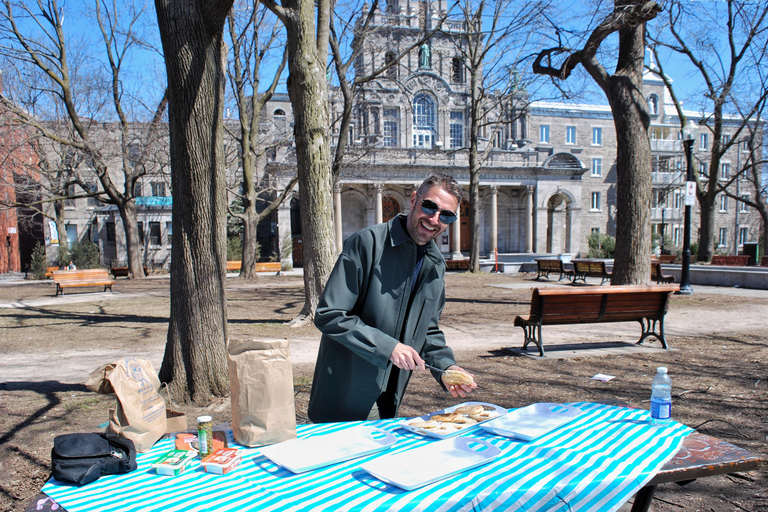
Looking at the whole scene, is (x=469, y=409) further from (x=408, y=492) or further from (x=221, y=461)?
(x=221, y=461)

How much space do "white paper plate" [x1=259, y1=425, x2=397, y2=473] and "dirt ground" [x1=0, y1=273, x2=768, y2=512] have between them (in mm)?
2133

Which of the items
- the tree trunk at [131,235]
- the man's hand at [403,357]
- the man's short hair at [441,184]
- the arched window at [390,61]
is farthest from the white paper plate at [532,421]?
the tree trunk at [131,235]

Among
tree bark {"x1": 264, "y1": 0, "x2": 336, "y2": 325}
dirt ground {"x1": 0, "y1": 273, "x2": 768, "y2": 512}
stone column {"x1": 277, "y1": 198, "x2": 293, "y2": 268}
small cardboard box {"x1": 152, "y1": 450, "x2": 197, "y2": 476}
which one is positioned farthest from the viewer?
stone column {"x1": 277, "y1": 198, "x2": 293, "y2": 268}

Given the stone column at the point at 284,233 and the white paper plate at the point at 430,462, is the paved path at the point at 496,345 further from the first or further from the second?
the stone column at the point at 284,233

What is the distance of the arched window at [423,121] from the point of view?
143 ft

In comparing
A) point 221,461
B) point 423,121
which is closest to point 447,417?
point 221,461

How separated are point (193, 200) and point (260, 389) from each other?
140 inches

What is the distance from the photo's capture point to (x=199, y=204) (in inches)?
211

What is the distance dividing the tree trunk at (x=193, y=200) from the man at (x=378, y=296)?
2.94 meters

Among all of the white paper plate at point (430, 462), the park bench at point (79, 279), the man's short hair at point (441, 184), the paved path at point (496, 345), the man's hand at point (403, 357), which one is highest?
the man's short hair at point (441, 184)

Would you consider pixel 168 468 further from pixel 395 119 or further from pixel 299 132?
pixel 395 119

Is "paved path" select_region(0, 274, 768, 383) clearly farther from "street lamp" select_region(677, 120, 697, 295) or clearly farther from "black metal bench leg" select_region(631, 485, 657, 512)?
"black metal bench leg" select_region(631, 485, 657, 512)

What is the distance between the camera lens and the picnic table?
1.77 metres

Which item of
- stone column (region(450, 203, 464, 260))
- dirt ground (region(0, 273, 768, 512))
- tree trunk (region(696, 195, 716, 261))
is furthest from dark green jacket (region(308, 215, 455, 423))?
stone column (region(450, 203, 464, 260))
